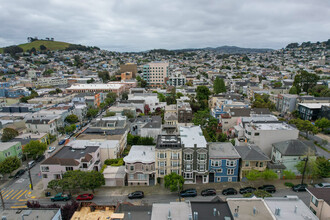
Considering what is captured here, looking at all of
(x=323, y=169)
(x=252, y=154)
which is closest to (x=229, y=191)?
(x=252, y=154)

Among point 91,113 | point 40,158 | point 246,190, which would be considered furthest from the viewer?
point 91,113

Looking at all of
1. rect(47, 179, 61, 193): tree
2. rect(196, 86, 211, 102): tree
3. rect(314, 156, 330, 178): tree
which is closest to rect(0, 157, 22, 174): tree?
rect(47, 179, 61, 193): tree

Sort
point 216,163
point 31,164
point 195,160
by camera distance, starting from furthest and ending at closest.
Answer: point 31,164
point 216,163
point 195,160

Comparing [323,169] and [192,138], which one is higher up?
[192,138]

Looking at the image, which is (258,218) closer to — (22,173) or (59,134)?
(22,173)

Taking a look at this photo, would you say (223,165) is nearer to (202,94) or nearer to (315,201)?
(315,201)

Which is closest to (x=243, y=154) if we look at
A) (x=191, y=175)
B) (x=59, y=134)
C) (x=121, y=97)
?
(x=191, y=175)
